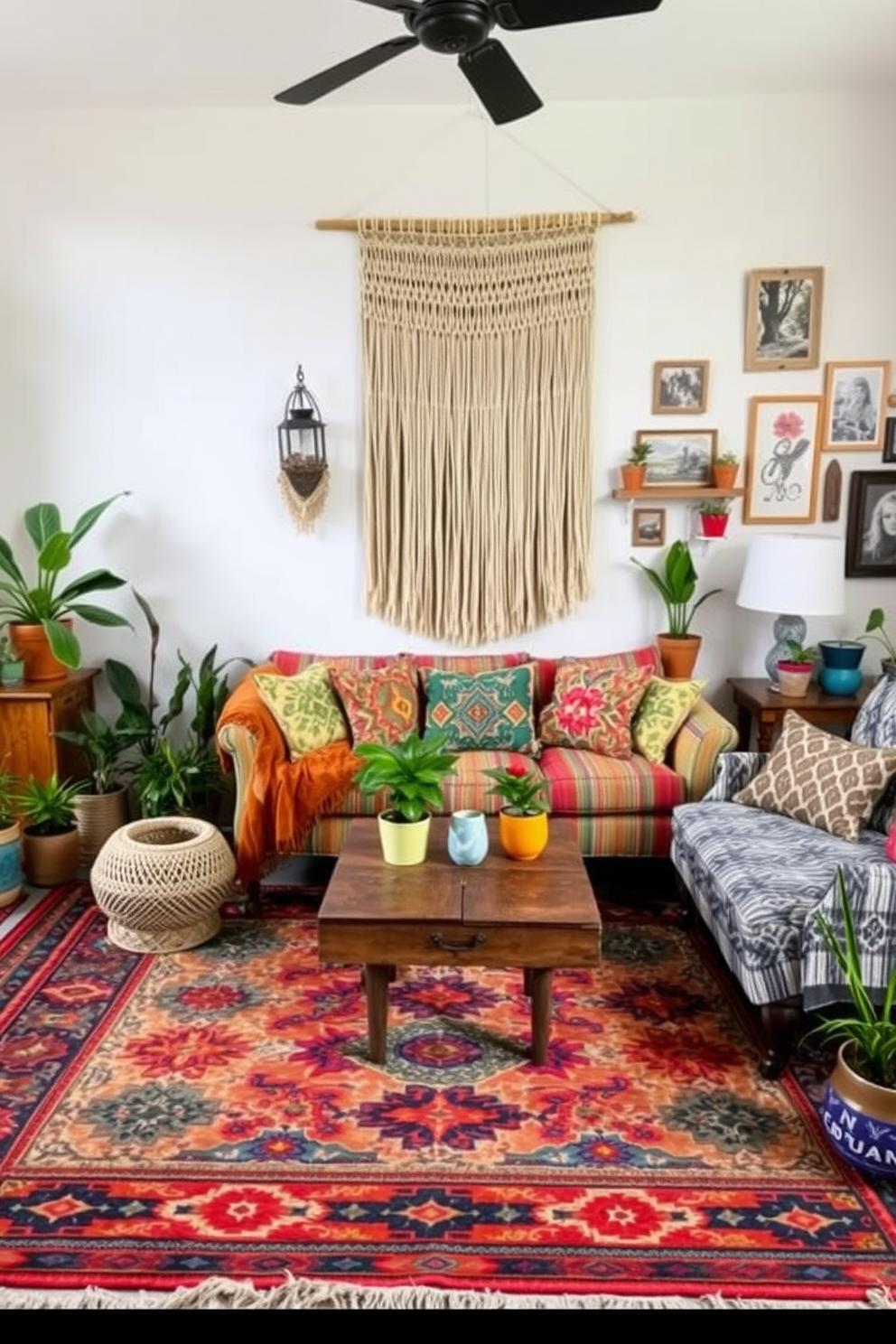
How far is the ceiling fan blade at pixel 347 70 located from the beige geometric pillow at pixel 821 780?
2355mm

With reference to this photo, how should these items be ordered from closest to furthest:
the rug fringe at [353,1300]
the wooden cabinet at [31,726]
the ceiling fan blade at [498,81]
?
the rug fringe at [353,1300], the ceiling fan blade at [498,81], the wooden cabinet at [31,726]

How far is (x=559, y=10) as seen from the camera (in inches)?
82.0

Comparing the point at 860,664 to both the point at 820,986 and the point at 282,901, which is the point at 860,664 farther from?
the point at 282,901

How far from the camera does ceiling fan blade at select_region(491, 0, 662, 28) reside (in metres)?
2.04

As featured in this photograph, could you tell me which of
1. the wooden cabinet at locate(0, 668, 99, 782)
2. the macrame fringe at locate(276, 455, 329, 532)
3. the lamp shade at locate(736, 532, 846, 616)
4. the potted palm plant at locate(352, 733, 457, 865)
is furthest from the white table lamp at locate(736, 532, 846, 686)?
the wooden cabinet at locate(0, 668, 99, 782)

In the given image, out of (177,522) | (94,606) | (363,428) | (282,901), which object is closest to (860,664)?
(363,428)

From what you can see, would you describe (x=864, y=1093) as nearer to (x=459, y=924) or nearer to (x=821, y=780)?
(x=459, y=924)

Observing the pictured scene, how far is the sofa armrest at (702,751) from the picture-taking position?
346 centimetres

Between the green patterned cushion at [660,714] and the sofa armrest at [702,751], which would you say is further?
the green patterned cushion at [660,714]

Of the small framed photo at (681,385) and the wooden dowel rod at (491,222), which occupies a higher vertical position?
the wooden dowel rod at (491,222)

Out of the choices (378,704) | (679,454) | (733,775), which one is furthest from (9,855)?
(679,454)

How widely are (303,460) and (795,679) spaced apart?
2224 mm

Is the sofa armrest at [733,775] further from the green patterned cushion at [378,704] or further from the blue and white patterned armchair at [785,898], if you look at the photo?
the green patterned cushion at [378,704]

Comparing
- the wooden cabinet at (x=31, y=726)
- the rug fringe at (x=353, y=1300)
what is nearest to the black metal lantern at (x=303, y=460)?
the wooden cabinet at (x=31, y=726)
